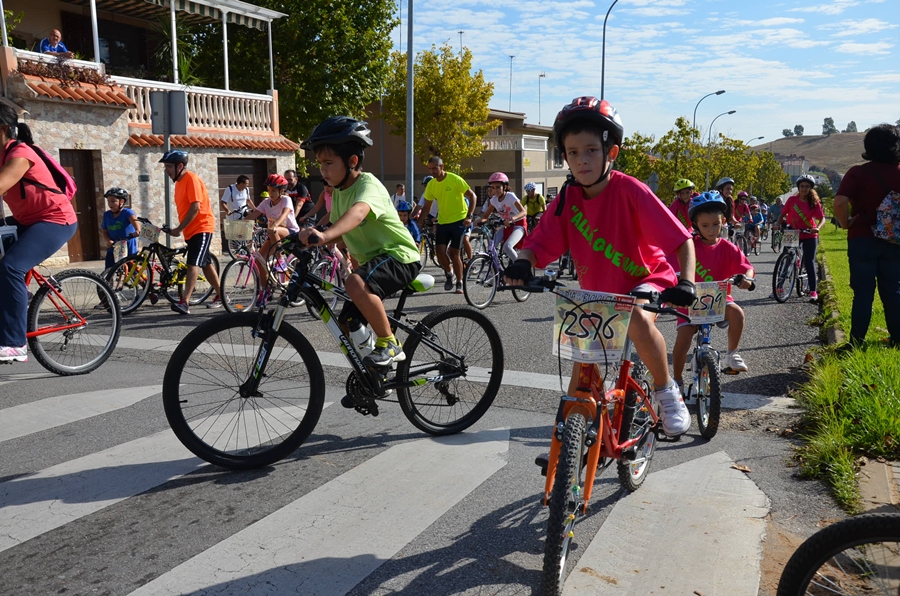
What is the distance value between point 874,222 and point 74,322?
6.84 metres

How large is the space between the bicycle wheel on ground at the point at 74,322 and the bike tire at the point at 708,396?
16.2 feet

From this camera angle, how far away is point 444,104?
4369cm

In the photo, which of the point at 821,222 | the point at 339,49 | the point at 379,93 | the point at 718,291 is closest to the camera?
the point at 718,291

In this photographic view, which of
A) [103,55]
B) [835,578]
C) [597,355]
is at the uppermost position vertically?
[103,55]

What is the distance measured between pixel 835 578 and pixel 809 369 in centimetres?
507

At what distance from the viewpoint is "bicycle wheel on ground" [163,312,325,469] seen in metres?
Answer: 4.10

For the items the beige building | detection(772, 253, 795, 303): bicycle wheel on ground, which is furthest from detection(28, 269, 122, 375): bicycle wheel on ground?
detection(772, 253, 795, 303): bicycle wheel on ground

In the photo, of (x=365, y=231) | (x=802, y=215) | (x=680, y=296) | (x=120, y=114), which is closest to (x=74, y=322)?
(x=365, y=231)

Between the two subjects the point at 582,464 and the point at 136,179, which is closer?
the point at 582,464

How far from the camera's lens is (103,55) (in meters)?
23.7

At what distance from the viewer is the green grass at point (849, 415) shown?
4.24m

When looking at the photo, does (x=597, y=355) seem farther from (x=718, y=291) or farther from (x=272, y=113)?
(x=272, y=113)

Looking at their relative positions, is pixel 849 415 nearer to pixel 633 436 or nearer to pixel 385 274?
pixel 633 436

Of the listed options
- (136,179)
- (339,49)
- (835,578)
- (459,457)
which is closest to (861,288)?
(459,457)
